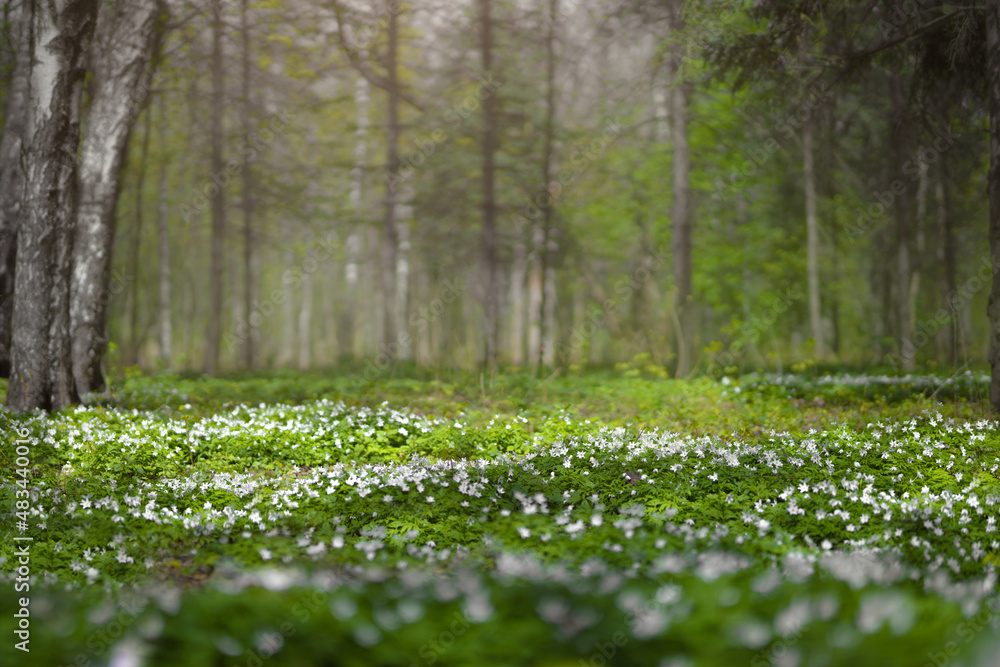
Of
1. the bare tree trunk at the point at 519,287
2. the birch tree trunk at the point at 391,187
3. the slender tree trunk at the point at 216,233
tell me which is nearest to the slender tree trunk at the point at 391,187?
the birch tree trunk at the point at 391,187

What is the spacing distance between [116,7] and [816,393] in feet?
41.4

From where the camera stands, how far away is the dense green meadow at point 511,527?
257 cm

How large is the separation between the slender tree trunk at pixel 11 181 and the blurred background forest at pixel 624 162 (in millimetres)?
1091

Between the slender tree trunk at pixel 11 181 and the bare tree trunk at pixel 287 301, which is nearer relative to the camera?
the slender tree trunk at pixel 11 181

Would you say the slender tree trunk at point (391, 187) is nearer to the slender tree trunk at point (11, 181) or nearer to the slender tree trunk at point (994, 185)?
the slender tree trunk at point (11, 181)

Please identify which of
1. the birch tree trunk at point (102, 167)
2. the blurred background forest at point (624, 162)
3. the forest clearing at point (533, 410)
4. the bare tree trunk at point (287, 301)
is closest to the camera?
the forest clearing at point (533, 410)

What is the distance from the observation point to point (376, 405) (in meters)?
10.8

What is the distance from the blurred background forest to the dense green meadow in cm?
346

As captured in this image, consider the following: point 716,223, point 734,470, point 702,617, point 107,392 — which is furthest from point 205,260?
point 702,617

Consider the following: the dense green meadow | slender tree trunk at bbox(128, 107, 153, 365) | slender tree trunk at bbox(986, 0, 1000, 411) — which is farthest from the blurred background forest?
the dense green meadow

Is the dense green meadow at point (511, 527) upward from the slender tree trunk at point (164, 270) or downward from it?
downward

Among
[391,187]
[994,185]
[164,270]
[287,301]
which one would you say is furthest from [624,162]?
[287,301]

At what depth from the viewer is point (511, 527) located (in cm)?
493

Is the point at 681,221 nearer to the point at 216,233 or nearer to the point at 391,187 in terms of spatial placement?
the point at 391,187
